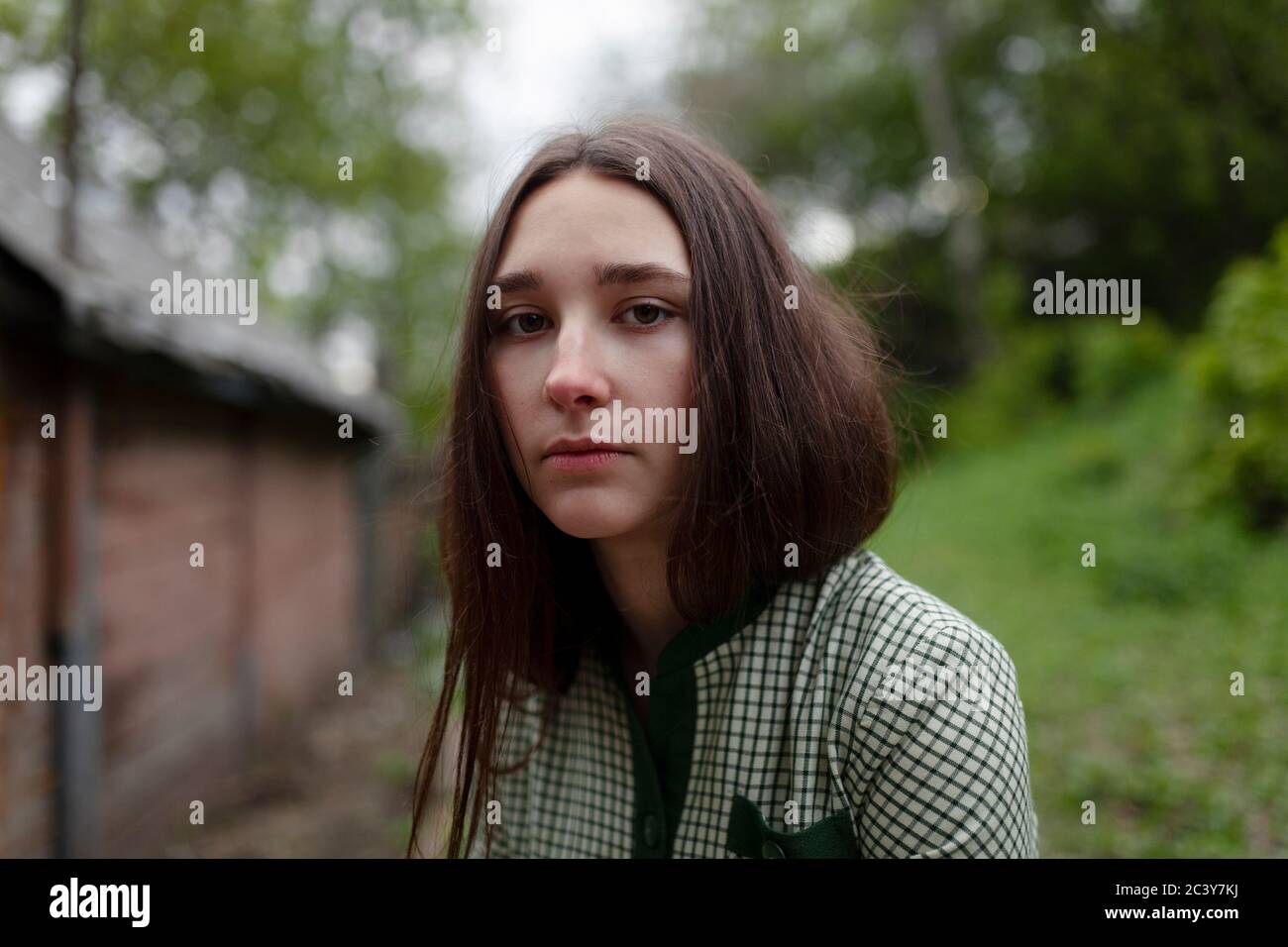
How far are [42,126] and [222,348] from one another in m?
6.25

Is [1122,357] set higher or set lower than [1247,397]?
higher

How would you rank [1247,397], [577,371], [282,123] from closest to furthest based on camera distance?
[577,371]
[1247,397]
[282,123]

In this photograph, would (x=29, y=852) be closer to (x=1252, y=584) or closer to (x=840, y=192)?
(x=1252, y=584)

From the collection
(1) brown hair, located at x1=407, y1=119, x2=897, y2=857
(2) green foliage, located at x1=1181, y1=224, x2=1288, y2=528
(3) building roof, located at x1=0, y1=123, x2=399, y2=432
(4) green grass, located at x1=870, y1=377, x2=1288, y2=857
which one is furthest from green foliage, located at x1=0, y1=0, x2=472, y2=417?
(1) brown hair, located at x1=407, y1=119, x2=897, y2=857

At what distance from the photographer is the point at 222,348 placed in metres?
4.88

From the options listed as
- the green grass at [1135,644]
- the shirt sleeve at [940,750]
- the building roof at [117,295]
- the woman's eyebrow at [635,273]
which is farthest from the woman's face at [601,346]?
the building roof at [117,295]

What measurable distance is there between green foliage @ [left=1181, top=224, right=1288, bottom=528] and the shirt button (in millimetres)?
3432

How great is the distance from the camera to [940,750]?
114 cm

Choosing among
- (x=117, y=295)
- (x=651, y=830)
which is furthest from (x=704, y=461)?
(x=117, y=295)

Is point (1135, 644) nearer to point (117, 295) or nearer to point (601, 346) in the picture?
point (601, 346)

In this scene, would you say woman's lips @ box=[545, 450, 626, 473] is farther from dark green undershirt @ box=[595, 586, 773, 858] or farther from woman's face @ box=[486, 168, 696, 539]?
dark green undershirt @ box=[595, 586, 773, 858]

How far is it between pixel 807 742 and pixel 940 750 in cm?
20

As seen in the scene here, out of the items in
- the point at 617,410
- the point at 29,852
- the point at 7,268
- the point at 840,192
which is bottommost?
the point at 29,852
